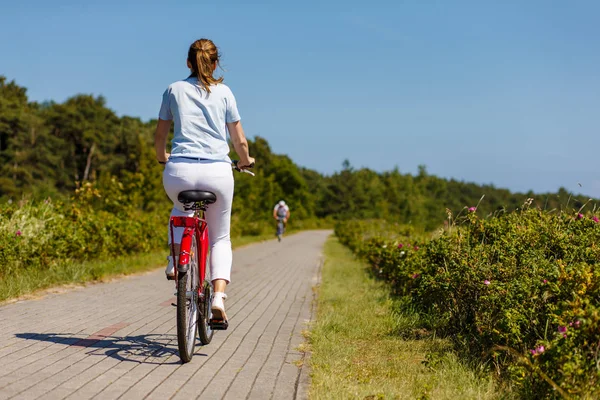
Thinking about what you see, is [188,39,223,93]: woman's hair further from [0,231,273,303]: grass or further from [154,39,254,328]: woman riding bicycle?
[0,231,273,303]: grass

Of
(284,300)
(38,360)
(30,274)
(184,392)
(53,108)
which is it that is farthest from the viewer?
(53,108)

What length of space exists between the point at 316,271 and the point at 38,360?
10.2 metres

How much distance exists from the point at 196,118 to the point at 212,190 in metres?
0.54

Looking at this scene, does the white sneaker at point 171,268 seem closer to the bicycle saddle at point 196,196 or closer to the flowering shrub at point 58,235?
the bicycle saddle at point 196,196

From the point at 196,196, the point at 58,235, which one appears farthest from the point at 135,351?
the point at 58,235

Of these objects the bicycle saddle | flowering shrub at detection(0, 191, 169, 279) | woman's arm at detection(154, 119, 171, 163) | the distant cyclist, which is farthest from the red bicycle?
the distant cyclist

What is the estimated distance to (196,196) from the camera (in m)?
4.22

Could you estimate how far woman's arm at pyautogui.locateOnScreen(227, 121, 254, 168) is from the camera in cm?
458

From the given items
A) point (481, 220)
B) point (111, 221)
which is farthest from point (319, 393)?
point (111, 221)

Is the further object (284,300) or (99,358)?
(284,300)

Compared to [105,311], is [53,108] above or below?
above

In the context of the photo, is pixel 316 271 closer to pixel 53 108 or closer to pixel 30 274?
pixel 30 274

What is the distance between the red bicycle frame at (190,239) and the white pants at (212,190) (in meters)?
0.06

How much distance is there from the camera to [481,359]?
4.67 meters
